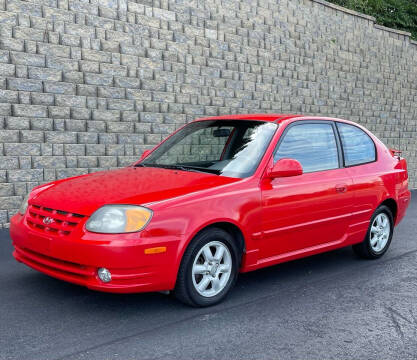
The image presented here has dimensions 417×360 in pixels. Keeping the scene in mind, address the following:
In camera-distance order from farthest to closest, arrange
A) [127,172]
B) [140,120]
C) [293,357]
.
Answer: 1. [140,120]
2. [127,172]
3. [293,357]

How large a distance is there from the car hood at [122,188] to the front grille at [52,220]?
42mm

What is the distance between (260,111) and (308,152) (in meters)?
6.63

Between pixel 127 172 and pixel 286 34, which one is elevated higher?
pixel 286 34

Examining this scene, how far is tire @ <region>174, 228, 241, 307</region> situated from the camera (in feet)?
14.0

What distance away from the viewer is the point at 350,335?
397cm

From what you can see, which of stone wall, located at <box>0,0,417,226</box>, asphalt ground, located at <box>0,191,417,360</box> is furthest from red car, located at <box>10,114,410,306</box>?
stone wall, located at <box>0,0,417,226</box>

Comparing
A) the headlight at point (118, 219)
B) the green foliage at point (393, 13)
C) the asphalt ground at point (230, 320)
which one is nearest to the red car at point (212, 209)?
the headlight at point (118, 219)

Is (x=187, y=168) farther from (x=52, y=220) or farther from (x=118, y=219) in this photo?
(x=52, y=220)

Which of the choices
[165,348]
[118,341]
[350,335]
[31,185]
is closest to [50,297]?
[118,341]

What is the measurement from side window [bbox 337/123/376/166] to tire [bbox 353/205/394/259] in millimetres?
651

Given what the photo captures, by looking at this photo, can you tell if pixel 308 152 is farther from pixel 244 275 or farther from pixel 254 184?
pixel 244 275

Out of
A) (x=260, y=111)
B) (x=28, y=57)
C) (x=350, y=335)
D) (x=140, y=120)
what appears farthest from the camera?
(x=260, y=111)

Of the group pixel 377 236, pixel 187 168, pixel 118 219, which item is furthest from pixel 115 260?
pixel 377 236

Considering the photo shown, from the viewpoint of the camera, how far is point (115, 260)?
3941mm
